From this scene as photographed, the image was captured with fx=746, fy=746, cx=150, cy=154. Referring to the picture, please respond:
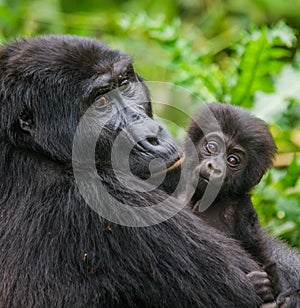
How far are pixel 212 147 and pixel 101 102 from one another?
84cm

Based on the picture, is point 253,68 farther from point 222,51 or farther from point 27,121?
point 222,51

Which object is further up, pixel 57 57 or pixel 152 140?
pixel 57 57

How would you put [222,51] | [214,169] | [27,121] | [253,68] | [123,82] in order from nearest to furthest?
[27,121]
[123,82]
[214,169]
[253,68]
[222,51]

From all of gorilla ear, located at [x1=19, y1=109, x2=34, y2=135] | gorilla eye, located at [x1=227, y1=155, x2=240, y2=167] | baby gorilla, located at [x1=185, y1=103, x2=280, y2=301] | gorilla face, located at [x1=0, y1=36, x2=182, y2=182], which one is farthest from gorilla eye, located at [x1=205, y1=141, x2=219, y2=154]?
gorilla ear, located at [x1=19, y1=109, x2=34, y2=135]

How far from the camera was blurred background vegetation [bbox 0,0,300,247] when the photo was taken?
221 inches

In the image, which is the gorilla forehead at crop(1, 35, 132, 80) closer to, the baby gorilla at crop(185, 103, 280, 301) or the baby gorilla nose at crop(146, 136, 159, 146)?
the baby gorilla nose at crop(146, 136, 159, 146)

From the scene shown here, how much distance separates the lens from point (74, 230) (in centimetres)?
347

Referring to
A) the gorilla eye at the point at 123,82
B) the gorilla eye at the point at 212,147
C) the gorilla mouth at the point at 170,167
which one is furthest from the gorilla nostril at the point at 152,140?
the gorilla eye at the point at 212,147

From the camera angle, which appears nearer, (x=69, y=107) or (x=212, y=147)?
(x=69, y=107)

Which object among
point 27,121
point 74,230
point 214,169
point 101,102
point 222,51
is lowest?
point 74,230

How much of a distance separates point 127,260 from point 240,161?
119cm

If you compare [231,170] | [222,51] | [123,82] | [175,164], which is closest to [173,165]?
[175,164]

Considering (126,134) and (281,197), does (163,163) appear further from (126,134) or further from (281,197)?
(281,197)

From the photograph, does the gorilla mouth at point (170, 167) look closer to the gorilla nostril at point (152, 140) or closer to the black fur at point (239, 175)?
the gorilla nostril at point (152, 140)
